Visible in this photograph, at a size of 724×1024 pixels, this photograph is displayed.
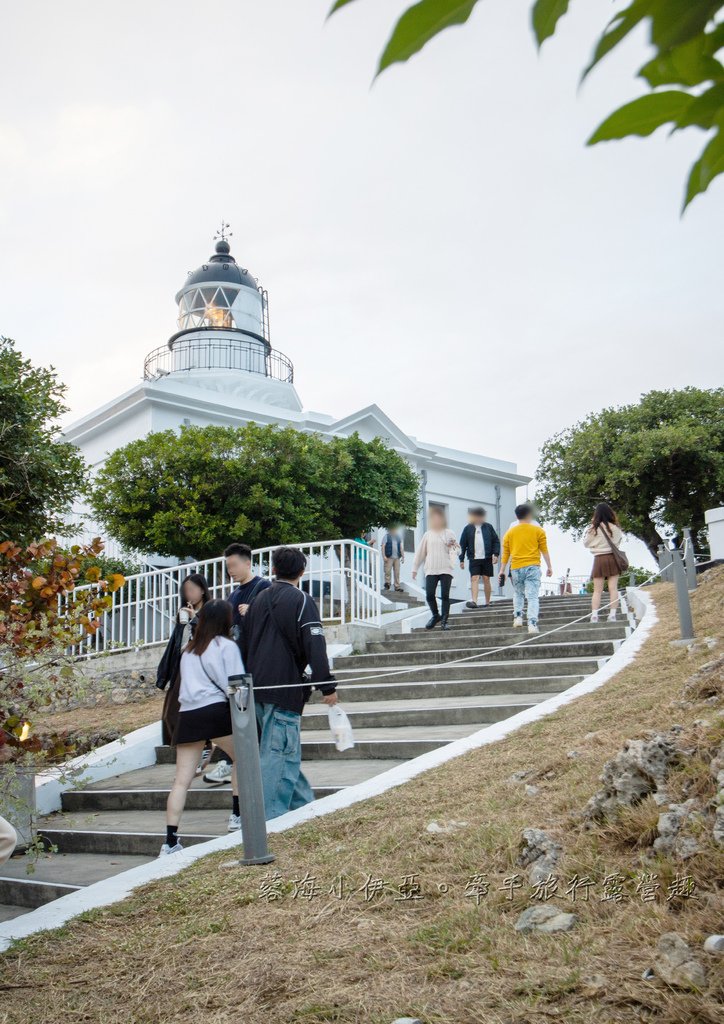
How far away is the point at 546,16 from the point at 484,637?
10519 millimetres

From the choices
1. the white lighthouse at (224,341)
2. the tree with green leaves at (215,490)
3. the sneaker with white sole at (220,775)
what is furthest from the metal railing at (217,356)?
the sneaker with white sole at (220,775)

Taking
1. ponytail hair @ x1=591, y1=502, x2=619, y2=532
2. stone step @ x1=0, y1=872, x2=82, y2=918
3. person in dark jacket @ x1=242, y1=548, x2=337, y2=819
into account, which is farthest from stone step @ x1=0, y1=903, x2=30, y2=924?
ponytail hair @ x1=591, y1=502, x2=619, y2=532

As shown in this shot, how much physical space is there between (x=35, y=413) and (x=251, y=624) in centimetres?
489

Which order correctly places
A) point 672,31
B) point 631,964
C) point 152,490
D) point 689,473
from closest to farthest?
1. point 672,31
2. point 631,964
3. point 152,490
4. point 689,473

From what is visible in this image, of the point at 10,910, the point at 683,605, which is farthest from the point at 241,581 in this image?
the point at 683,605

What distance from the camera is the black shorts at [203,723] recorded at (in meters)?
5.76

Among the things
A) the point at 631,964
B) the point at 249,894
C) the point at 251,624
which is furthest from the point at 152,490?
the point at 631,964

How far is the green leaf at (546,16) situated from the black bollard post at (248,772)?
4253 mm

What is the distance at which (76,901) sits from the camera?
4.57m

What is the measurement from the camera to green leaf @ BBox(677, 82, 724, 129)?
102 cm

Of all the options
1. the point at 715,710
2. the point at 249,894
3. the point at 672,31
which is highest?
the point at 672,31

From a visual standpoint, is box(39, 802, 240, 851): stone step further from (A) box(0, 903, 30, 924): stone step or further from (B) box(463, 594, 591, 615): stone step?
(B) box(463, 594, 591, 615): stone step

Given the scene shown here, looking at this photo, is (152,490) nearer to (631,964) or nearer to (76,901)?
(76,901)

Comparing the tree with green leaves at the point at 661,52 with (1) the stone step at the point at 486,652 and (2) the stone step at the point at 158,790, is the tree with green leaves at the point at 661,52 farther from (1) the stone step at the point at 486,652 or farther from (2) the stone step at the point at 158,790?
(1) the stone step at the point at 486,652
